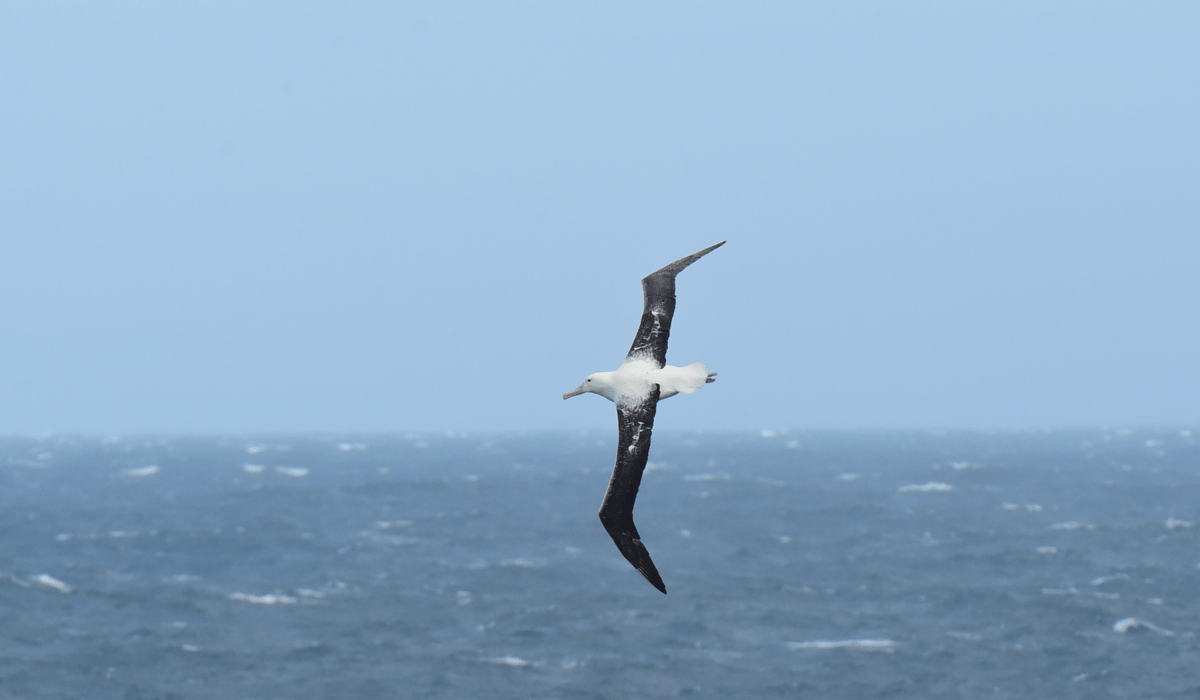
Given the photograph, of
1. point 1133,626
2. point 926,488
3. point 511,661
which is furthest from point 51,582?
point 926,488

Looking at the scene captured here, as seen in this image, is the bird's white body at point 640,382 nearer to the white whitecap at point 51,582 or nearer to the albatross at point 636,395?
the albatross at point 636,395

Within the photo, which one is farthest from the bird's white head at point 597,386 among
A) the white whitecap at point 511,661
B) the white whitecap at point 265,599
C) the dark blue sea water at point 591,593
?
the white whitecap at point 265,599

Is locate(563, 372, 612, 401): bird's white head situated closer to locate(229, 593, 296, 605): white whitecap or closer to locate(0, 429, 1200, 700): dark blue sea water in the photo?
locate(0, 429, 1200, 700): dark blue sea water

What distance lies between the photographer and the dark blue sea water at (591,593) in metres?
46.7

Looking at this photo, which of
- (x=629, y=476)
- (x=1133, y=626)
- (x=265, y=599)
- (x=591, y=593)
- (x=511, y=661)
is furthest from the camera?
(x=265, y=599)

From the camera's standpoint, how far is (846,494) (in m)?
111

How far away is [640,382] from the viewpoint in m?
12.1

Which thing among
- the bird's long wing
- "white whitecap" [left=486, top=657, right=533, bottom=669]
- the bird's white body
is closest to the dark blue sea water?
"white whitecap" [left=486, top=657, right=533, bottom=669]

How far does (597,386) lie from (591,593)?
5142cm

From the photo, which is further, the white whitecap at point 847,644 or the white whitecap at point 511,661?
the white whitecap at point 847,644

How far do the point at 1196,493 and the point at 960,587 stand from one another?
5914 centimetres

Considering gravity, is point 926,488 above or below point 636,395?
below

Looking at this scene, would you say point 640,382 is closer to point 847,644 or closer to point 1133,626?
point 847,644

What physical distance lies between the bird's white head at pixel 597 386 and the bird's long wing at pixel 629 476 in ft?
0.76
